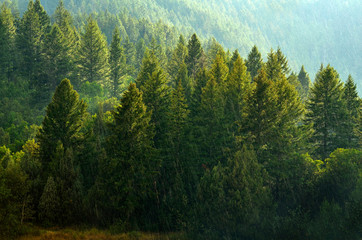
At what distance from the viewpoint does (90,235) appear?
29531 millimetres

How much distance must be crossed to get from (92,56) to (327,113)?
45.7 metres

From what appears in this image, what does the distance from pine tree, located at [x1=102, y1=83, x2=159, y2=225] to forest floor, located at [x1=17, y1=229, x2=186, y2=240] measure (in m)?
2.30

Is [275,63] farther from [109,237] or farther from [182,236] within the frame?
[109,237]

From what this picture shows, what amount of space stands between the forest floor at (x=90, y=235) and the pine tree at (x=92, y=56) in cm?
4289

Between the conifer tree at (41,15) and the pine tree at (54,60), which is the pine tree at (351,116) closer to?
the pine tree at (54,60)

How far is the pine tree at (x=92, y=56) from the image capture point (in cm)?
6688

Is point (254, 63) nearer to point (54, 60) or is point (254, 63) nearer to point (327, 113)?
point (327, 113)

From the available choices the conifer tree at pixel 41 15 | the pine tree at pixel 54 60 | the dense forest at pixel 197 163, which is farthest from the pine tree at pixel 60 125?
the conifer tree at pixel 41 15

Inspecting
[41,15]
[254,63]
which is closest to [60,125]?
[254,63]

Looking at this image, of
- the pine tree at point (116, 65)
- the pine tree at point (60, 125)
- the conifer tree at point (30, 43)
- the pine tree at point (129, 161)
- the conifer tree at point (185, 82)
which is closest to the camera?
the pine tree at point (129, 161)

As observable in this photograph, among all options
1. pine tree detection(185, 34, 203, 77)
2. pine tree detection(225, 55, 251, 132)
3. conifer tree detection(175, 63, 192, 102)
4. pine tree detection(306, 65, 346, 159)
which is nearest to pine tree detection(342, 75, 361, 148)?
pine tree detection(306, 65, 346, 159)

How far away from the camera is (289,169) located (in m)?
37.6

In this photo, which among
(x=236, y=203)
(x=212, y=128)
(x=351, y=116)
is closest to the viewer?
(x=236, y=203)

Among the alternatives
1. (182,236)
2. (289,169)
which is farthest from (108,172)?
(289,169)
